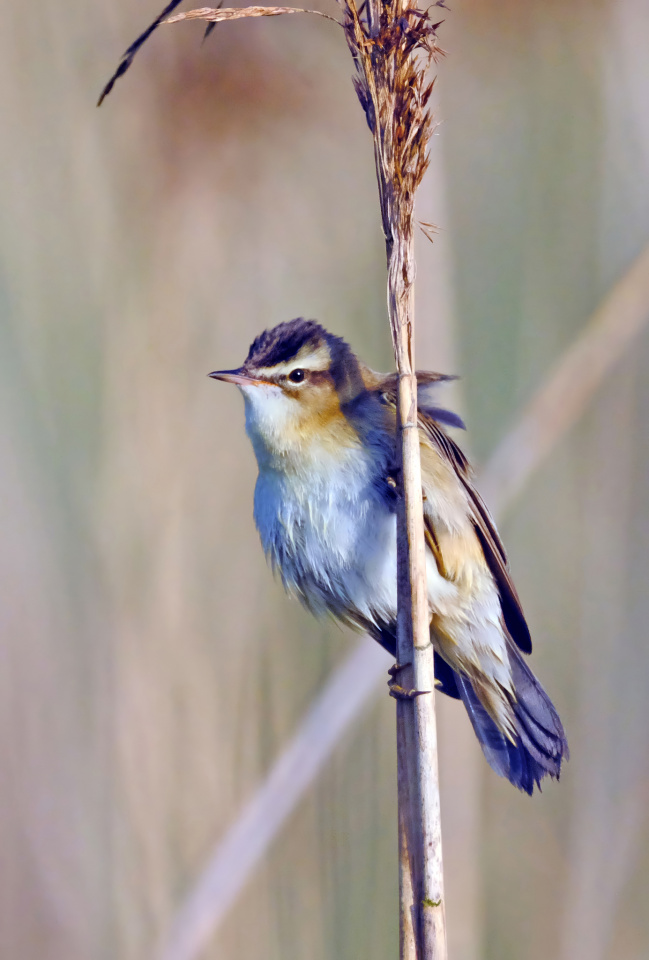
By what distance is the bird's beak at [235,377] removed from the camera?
192 centimetres

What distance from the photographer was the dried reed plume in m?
1.30

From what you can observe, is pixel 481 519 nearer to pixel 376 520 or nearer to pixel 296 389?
pixel 376 520

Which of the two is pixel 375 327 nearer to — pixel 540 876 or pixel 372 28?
pixel 372 28

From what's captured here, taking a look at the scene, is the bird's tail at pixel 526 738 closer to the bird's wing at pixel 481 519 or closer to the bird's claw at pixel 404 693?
the bird's wing at pixel 481 519

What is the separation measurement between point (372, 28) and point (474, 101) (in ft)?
4.37

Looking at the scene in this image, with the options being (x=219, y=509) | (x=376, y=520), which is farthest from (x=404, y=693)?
(x=219, y=509)

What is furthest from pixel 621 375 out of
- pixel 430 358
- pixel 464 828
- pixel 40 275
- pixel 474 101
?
pixel 40 275

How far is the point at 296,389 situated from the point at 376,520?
372 millimetres

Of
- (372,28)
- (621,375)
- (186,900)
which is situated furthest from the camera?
(621,375)

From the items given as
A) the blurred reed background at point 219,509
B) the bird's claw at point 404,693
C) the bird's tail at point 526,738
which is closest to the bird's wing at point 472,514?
the bird's tail at point 526,738

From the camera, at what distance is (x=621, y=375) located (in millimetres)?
2451

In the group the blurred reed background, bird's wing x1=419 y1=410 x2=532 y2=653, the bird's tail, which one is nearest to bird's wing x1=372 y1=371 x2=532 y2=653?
bird's wing x1=419 y1=410 x2=532 y2=653

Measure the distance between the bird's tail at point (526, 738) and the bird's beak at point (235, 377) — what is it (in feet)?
2.97

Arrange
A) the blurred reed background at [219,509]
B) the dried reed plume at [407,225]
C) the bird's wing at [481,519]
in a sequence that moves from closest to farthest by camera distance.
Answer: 1. the dried reed plume at [407,225]
2. the bird's wing at [481,519]
3. the blurred reed background at [219,509]
